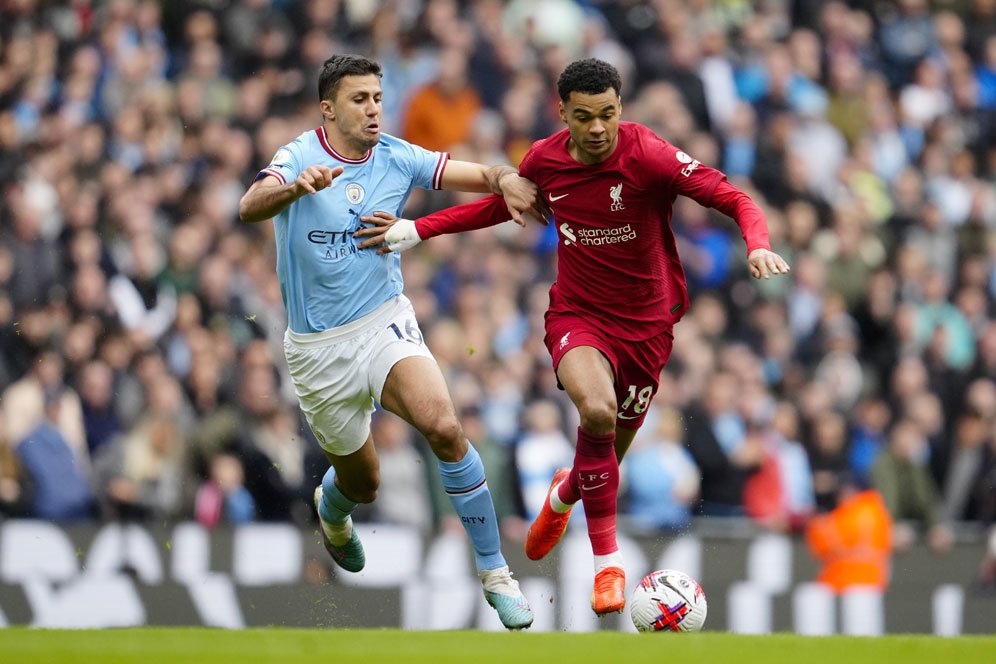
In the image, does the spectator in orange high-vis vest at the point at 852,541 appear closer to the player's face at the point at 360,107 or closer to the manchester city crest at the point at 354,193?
the manchester city crest at the point at 354,193

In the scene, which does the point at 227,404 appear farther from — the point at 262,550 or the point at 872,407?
the point at 872,407

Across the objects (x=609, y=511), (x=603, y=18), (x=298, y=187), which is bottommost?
(x=609, y=511)

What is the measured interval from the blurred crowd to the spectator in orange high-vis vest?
154 millimetres

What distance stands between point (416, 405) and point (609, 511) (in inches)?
46.7

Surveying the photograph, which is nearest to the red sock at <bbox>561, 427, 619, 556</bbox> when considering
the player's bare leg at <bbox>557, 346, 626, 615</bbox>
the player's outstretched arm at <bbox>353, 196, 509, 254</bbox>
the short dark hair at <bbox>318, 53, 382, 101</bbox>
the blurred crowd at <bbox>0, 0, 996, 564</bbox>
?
the player's bare leg at <bbox>557, 346, 626, 615</bbox>

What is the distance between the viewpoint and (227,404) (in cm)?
→ 1282

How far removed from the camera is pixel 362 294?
955 cm

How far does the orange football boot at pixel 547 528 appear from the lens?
1012 centimetres

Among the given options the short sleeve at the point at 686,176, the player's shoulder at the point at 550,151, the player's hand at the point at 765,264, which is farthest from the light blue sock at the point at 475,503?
the player's hand at the point at 765,264

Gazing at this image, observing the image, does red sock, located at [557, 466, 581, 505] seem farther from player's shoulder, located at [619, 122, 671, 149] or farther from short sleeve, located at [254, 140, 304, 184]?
short sleeve, located at [254, 140, 304, 184]


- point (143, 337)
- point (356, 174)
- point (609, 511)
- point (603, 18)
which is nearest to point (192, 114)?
point (143, 337)

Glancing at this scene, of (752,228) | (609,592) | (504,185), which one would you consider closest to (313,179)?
(504,185)

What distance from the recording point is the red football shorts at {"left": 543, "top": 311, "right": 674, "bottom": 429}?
30.5 feet

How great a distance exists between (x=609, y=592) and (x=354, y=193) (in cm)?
255
